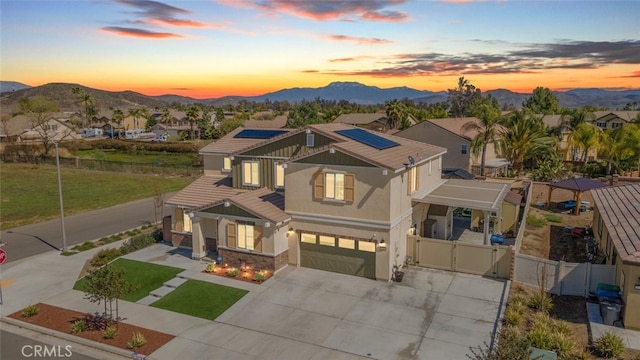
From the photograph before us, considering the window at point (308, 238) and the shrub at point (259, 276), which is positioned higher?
the window at point (308, 238)

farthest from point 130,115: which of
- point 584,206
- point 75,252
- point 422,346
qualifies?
point 422,346

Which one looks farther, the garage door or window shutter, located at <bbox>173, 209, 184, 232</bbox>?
window shutter, located at <bbox>173, 209, 184, 232</bbox>

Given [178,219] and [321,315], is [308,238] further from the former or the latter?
[178,219]

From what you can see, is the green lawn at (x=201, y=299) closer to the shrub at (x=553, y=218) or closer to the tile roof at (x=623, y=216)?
the tile roof at (x=623, y=216)

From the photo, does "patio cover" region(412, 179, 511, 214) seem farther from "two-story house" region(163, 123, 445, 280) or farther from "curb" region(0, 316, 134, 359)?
"curb" region(0, 316, 134, 359)

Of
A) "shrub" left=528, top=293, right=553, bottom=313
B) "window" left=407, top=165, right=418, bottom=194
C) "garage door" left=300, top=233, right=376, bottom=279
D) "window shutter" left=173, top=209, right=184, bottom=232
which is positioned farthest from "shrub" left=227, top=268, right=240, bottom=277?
"shrub" left=528, top=293, right=553, bottom=313

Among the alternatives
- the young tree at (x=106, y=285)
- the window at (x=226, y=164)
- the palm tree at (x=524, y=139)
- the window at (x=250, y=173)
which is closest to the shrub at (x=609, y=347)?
the young tree at (x=106, y=285)

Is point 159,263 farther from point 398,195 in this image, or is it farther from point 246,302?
point 398,195
